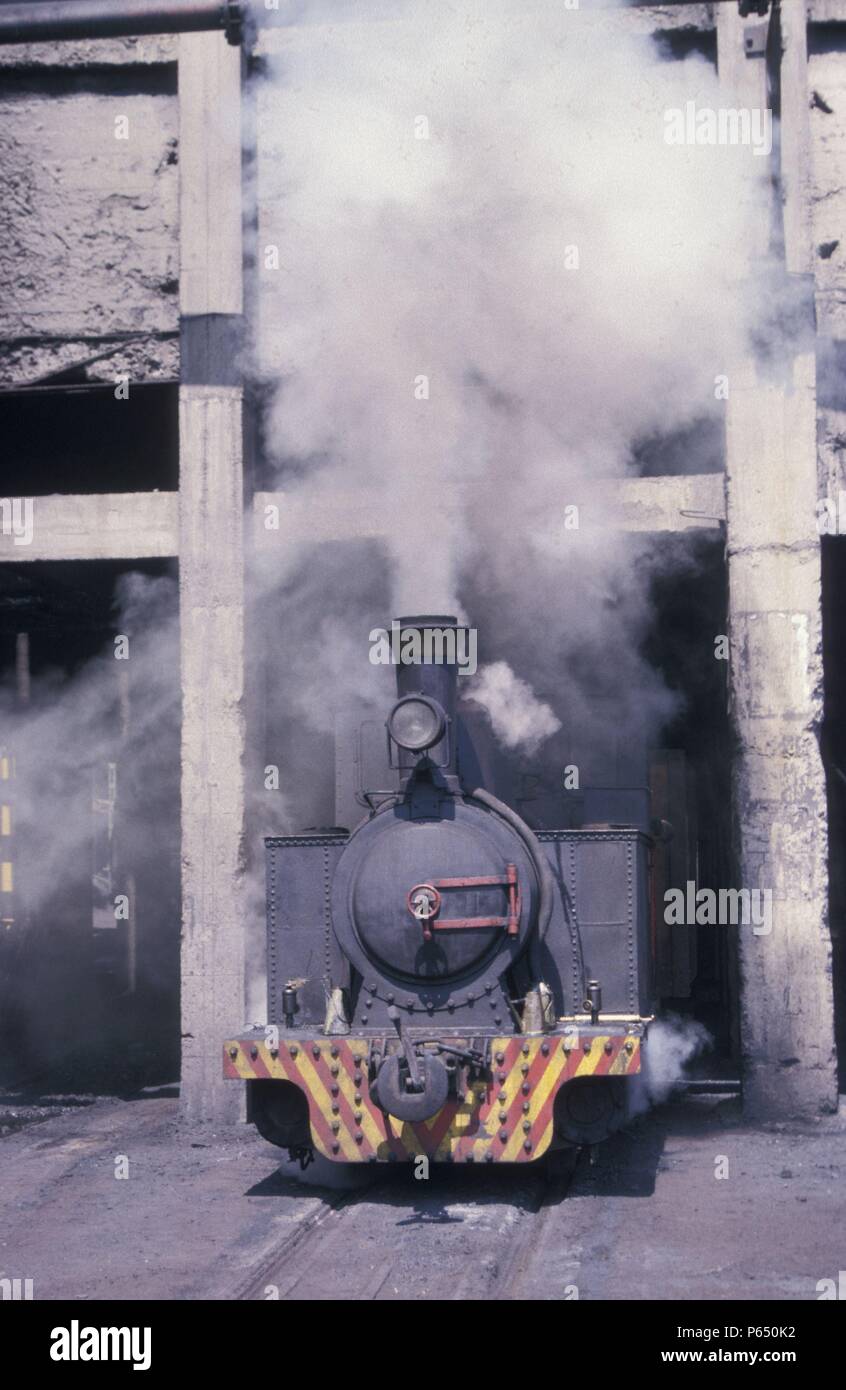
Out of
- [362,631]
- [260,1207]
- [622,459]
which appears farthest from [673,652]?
[260,1207]

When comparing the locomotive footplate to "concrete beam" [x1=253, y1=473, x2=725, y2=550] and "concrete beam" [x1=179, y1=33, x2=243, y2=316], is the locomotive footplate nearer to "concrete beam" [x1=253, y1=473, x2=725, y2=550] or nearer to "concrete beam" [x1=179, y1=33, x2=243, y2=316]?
"concrete beam" [x1=253, y1=473, x2=725, y2=550]

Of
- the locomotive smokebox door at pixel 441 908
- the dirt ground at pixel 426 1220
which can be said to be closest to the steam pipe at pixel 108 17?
the locomotive smokebox door at pixel 441 908

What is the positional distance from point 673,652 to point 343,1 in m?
5.08

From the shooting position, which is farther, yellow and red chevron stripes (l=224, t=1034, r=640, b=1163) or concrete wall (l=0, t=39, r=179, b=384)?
concrete wall (l=0, t=39, r=179, b=384)

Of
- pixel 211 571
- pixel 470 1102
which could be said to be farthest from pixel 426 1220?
pixel 211 571

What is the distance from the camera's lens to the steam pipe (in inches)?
296

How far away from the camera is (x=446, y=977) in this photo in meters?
6.43

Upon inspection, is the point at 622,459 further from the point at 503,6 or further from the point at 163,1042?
the point at 163,1042

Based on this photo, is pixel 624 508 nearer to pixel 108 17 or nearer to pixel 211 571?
pixel 211 571

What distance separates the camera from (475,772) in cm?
691

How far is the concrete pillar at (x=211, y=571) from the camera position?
28.0ft

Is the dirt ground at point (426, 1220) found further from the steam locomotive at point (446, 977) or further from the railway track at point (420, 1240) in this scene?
the steam locomotive at point (446, 977)

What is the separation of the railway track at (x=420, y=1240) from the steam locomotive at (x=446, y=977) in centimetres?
24

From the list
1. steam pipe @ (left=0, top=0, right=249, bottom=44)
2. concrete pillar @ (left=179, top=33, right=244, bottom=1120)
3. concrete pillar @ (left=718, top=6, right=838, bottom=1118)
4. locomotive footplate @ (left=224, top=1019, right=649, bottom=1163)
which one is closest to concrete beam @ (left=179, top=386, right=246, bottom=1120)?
concrete pillar @ (left=179, top=33, right=244, bottom=1120)
